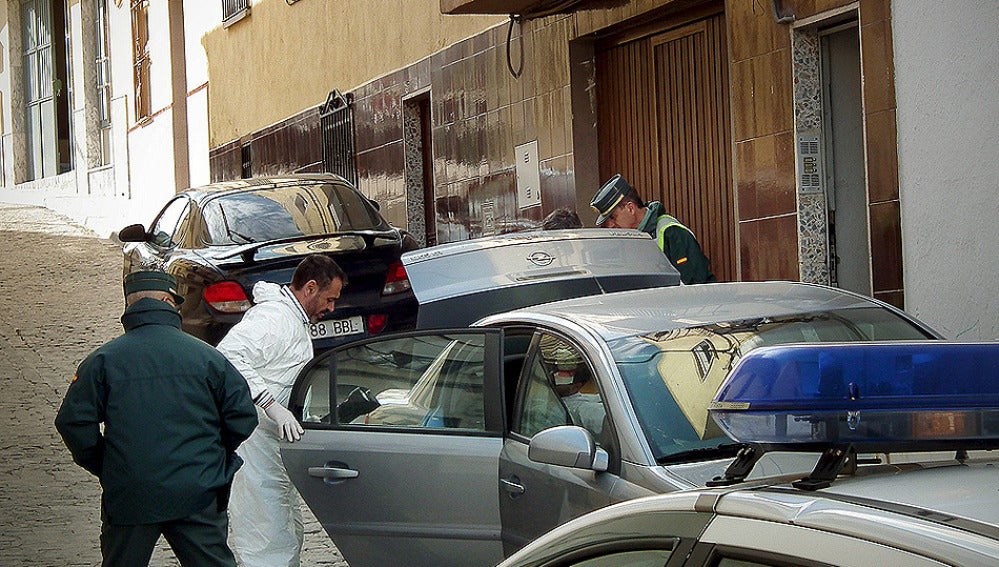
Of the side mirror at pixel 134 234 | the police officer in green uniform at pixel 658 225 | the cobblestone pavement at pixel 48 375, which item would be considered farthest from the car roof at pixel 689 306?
the side mirror at pixel 134 234

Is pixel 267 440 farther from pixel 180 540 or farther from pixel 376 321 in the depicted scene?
pixel 376 321

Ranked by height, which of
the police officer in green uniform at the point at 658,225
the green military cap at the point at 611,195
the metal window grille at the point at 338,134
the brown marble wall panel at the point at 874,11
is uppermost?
the metal window grille at the point at 338,134

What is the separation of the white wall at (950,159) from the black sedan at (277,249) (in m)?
3.40

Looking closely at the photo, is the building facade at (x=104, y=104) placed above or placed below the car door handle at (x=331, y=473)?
above

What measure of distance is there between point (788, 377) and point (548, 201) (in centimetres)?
1109

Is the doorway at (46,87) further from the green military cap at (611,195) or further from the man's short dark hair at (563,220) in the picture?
the green military cap at (611,195)

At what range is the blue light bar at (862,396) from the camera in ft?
7.59

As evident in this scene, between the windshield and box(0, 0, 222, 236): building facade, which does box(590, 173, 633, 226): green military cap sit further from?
box(0, 0, 222, 236): building facade

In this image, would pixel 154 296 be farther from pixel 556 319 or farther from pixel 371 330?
pixel 371 330

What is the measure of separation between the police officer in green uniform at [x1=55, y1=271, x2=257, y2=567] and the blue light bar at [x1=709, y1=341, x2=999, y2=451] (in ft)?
11.8

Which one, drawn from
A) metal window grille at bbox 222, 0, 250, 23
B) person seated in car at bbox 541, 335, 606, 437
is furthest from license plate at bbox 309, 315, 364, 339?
metal window grille at bbox 222, 0, 250, 23

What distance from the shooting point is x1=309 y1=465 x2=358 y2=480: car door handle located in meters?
5.95

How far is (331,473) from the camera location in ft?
Answer: 19.7

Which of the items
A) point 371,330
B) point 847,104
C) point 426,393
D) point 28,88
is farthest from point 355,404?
point 28,88
